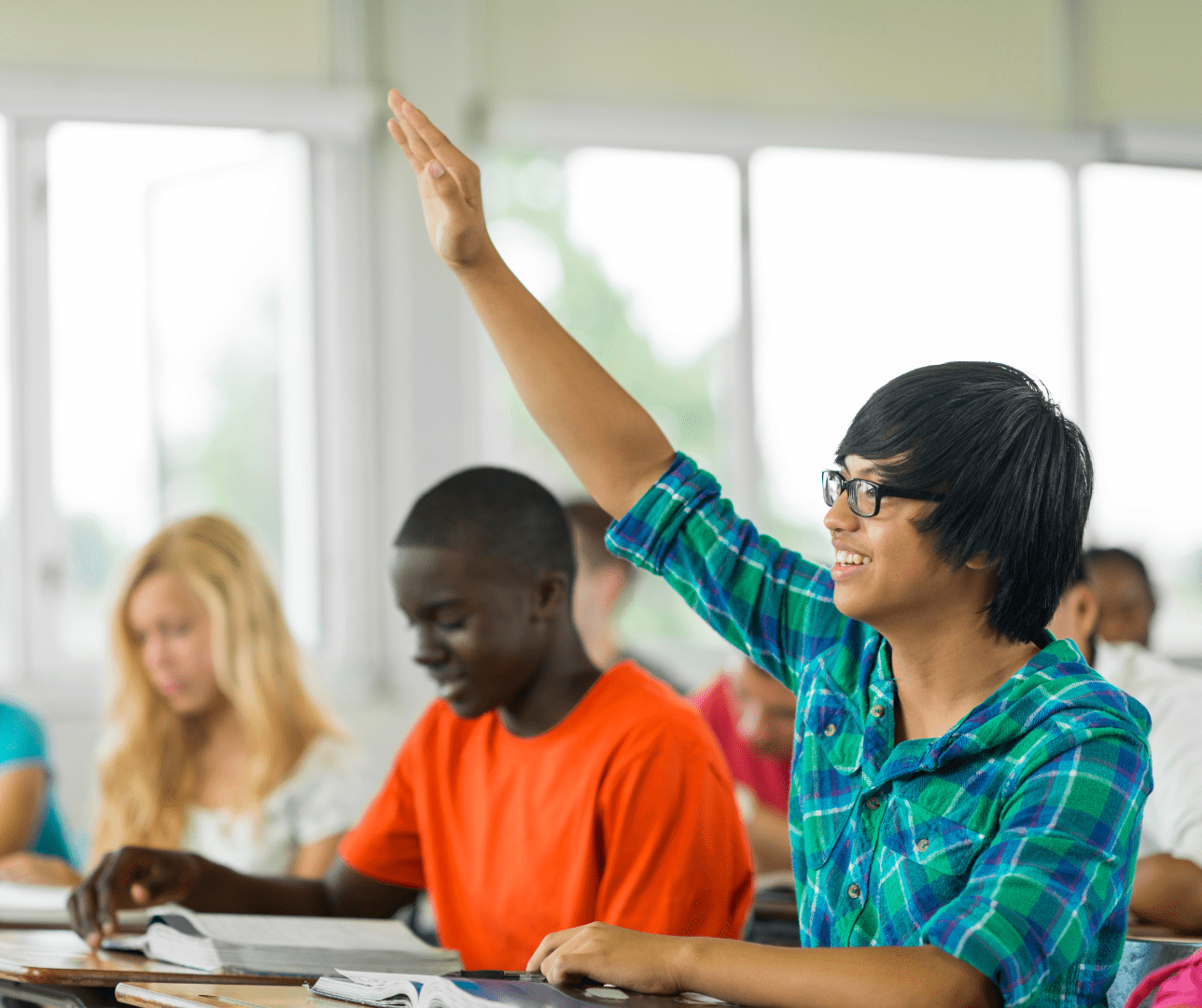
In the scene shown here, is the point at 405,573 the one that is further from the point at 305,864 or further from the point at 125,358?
the point at 125,358

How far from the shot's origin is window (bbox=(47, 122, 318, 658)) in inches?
167

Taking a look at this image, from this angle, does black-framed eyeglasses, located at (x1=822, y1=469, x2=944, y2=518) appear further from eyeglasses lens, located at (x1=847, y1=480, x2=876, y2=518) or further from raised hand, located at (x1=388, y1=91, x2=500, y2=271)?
raised hand, located at (x1=388, y1=91, x2=500, y2=271)

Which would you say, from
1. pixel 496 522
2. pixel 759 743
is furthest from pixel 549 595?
pixel 759 743

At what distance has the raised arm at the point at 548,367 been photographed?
142cm

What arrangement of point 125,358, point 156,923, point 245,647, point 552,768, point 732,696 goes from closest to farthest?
point 156,923, point 552,768, point 245,647, point 732,696, point 125,358

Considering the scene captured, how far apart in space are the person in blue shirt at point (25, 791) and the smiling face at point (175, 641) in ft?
1.22

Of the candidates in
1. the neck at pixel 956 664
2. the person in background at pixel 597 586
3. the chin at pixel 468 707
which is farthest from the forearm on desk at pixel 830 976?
the person in background at pixel 597 586

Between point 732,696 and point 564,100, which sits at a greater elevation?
point 564,100

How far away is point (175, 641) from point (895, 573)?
1.93 metres

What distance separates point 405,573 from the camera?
5.81 feet

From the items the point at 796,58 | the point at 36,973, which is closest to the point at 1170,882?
the point at 36,973

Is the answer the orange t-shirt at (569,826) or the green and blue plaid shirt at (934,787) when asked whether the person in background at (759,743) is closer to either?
the orange t-shirt at (569,826)

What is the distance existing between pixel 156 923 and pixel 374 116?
3314 millimetres

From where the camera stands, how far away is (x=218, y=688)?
110 inches
